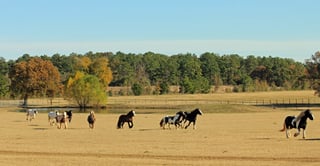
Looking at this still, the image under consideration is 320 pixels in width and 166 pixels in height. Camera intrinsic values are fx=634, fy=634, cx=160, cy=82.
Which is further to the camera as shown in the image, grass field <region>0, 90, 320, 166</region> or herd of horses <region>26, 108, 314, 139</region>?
herd of horses <region>26, 108, 314, 139</region>

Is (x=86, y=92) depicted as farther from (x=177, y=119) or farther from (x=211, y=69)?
(x=211, y=69)

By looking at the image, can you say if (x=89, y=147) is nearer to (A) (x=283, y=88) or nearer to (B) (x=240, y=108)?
(B) (x=240, y=108)

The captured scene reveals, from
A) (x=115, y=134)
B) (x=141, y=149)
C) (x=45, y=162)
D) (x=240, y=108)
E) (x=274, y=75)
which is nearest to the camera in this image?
(x=45, y=162)

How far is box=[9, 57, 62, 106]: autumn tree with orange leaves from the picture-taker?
11318 centimetres

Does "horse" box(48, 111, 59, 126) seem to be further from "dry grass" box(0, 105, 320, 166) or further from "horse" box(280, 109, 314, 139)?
"horse" box(280, 109, 314, 139)

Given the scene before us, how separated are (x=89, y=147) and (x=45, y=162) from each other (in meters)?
6.22

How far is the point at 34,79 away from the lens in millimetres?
113000

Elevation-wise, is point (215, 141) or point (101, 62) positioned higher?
point (101, 62)

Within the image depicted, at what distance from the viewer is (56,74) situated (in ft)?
381

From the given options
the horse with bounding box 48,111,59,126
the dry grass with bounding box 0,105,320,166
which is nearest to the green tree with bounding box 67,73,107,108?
the horse with bounding box 48,111,59,126

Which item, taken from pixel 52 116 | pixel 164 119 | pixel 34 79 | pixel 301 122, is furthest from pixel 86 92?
pixel 301 122

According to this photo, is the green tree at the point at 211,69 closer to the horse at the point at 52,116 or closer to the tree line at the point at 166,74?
the tree line at the point at 166,74

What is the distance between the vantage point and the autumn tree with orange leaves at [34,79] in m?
113

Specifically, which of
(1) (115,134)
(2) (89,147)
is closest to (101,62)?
(1) (115,134)
